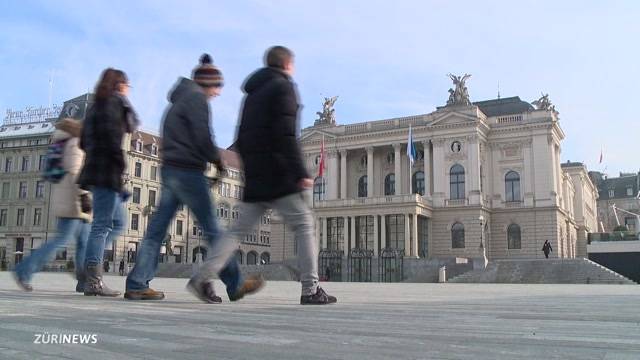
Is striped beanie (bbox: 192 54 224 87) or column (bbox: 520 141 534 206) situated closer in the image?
striped beanie (bbox: 192 54 224 87)

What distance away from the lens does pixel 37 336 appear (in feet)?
11.4

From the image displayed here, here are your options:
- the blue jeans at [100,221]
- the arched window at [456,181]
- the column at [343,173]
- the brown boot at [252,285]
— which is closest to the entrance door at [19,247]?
the column at [343,173]

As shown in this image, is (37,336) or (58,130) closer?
(37,336)

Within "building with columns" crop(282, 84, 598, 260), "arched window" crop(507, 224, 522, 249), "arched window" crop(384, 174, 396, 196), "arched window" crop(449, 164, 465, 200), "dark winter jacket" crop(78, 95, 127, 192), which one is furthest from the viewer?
"arched window" crop(384, 174, 396, 196)

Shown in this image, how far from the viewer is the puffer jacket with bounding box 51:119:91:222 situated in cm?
786

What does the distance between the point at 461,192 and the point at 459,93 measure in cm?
980

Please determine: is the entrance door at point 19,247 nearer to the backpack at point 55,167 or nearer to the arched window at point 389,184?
the arched window at point 389,184

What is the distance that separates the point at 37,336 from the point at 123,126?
3.97 metres

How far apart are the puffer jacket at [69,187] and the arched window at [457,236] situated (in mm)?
50453

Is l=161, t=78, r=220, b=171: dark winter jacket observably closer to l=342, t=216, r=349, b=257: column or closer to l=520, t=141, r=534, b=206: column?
l=342, t=216, r=349, b=257: column

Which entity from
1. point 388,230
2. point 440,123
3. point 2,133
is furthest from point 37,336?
point 2,133

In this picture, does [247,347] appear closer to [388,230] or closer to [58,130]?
[58,130]

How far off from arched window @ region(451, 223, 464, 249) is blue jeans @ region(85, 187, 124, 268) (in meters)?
50.8

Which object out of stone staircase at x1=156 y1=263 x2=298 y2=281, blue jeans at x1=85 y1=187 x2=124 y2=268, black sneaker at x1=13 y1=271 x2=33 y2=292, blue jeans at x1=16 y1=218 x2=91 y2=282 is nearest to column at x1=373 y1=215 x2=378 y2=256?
stone staircase at x1=156 y1=263 x2=298 y2=281
